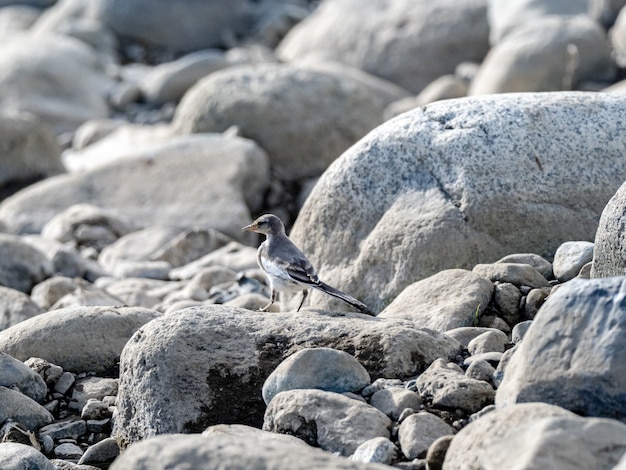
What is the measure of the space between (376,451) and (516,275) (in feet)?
7.80

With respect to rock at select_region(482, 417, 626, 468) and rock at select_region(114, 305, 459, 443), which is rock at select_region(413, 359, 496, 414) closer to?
rock at select_region(114, 305, 459, 443)

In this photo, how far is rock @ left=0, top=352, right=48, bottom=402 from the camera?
732 cm

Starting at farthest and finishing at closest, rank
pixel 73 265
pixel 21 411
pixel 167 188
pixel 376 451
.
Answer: pixel 167 188 < pixel 73 265 < pixel 21 411 < pixel 376 451

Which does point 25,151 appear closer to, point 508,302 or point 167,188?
point 167,188

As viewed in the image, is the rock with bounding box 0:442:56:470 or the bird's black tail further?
the bird's black tail

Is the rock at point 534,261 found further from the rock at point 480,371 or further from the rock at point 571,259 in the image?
the rock at point 480,371

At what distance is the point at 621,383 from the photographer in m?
5.05

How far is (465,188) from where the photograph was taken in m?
8.44

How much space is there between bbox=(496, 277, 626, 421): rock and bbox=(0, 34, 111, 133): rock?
1645 centimetres

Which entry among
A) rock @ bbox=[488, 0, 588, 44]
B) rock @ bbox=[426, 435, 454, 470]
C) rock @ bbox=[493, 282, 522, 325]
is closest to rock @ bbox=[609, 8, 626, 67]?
rock @ bbox=[488, 0, 588, 44]

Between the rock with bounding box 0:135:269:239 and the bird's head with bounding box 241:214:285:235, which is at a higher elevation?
the bird's head with bounding box 241:214:285:235

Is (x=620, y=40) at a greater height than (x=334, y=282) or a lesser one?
lesser

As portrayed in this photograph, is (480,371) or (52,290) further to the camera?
(52,290)

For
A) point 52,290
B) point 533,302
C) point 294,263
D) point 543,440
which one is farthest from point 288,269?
point 52,290
